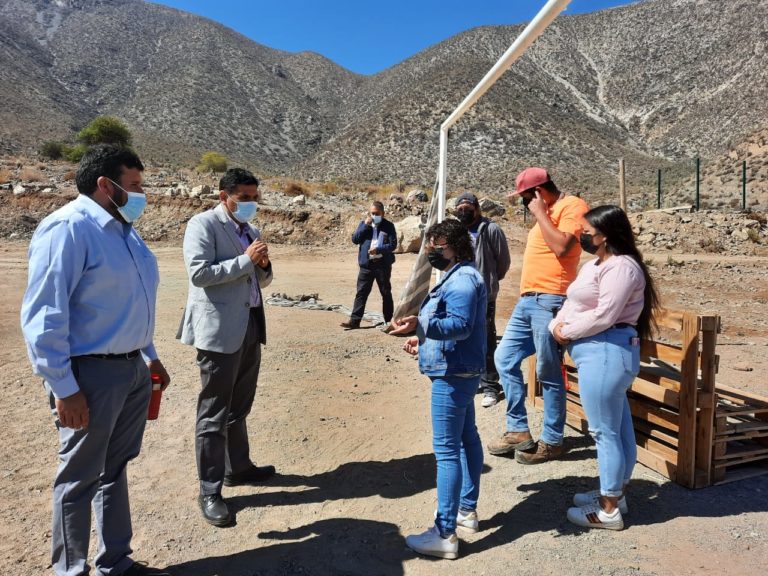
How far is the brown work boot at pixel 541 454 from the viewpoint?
4008 mm

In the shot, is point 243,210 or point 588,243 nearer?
point 588,243

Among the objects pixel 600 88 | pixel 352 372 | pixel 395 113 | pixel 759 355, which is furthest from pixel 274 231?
pixel 600 88

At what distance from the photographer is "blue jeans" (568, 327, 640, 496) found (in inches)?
120

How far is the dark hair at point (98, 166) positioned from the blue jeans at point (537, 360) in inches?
100

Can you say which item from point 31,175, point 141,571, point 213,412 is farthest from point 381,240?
point 31,175

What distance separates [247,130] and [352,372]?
59395 millimetres

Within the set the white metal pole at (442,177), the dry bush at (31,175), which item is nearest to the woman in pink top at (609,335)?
the white metal pole at (442,177)

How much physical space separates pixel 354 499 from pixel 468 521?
2.82 ft

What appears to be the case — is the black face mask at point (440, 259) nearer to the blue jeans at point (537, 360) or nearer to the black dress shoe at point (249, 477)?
the blue jeans at point (537, 360)

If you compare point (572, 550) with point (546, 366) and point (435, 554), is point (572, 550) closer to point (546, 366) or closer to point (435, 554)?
point (435, 554)

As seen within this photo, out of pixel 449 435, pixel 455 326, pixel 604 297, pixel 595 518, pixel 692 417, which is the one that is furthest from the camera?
pixel 692 417

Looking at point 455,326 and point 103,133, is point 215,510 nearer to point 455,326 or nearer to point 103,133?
point 455,326

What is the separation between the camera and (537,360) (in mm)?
3842

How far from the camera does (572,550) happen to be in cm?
303
